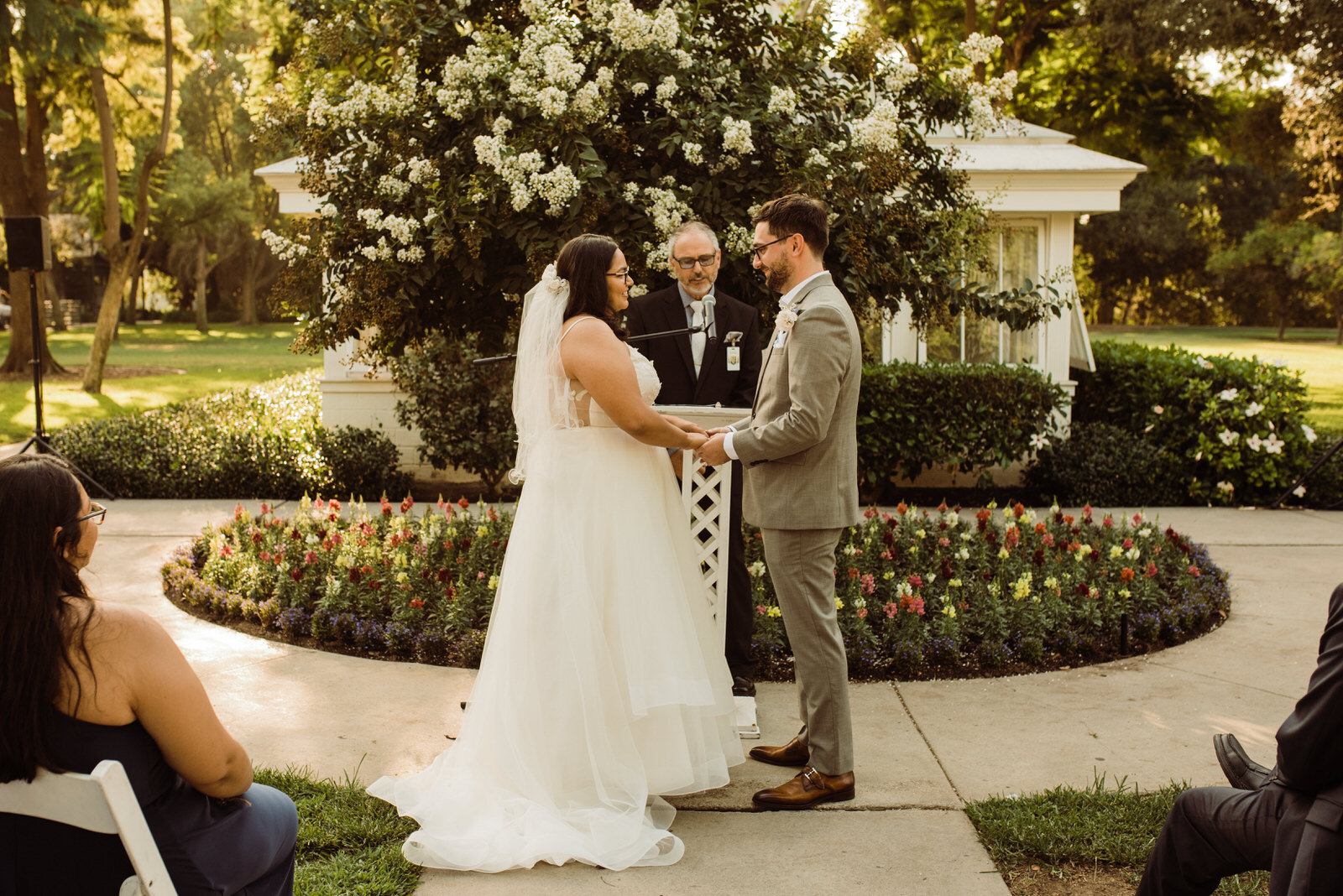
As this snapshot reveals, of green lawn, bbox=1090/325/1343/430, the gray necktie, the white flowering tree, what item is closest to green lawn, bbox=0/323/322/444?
the white flowering tree

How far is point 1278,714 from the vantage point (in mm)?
4824

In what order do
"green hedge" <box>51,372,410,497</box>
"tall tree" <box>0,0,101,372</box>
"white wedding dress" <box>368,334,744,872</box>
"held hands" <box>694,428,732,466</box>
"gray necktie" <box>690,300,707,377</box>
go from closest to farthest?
"white wedding dress" <box>368,334,744,872</box> < "held hands" <box>694,428,732,466</box> < "gray necktie" <box>690,300,707,377</box> < "green hedge" <box>51,372,410,497</box> < "tall tree" <box>0,0,101,372</box>

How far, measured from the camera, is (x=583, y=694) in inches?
147

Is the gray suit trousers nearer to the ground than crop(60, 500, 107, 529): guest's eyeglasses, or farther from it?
nearer to the ground

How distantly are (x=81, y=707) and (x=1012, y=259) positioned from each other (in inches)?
420

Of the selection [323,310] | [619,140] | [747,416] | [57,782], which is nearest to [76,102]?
[323,310]

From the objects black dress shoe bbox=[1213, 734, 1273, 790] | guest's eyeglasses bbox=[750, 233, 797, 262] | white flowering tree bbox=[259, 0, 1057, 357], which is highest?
white flowering tree bbox=[259, 0, 1057, 357]

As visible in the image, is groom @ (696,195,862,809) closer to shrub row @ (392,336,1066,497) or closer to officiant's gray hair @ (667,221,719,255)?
officiant's gray hair @ (667,221,719,255)

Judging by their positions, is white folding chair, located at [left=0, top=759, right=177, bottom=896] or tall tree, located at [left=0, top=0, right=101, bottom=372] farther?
tall tree, located at [left=0, top=0, right=101, bottom=372]

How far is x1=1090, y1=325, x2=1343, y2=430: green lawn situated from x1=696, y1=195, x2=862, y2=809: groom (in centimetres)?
1232

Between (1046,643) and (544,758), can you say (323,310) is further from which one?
(1046,643)

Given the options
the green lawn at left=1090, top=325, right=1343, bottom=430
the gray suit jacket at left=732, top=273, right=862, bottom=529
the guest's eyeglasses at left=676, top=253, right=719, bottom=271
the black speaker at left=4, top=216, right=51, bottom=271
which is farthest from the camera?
the green lawn at left=1090, top=325, right=1343, bottom=430

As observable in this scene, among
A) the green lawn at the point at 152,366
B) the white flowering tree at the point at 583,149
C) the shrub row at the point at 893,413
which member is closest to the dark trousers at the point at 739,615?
the white flowering tree at the point at 583,149

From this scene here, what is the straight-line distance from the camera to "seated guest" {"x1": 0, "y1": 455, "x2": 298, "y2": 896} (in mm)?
2094
